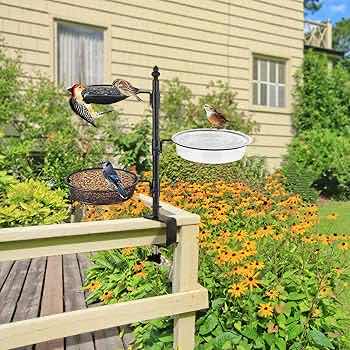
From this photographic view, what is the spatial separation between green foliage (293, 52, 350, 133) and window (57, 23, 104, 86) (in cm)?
626

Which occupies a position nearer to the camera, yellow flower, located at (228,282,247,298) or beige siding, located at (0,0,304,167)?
yellow flower, located at (228,282,247,298)

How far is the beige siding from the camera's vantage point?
8977 mm

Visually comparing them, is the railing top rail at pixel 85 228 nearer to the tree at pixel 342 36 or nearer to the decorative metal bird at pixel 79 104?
the decorative metal bird at pixel 79 104

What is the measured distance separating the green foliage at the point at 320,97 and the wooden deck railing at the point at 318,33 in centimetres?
395

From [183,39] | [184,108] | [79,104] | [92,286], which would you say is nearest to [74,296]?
[92,286]

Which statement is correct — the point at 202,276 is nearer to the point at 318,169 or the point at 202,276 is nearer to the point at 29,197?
the point at 29,197

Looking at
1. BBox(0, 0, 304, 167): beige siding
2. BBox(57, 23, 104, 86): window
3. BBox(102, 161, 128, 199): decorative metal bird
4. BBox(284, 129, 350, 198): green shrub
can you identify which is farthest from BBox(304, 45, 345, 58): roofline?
BBox(102, 161, 128, 199): decorative metal bird

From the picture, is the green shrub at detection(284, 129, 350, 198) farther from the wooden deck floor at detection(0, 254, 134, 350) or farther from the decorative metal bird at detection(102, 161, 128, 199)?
the decorative metal bird at detection(102, 161, 128, 199)

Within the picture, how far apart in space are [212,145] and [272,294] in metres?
1.10

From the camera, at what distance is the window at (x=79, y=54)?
9500 mm

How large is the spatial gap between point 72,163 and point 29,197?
1.58m

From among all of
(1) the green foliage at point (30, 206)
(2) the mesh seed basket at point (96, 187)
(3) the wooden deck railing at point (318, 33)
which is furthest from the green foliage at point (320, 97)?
(2) the mesh seed basket at point (96, 187)

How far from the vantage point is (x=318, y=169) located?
12.0 m

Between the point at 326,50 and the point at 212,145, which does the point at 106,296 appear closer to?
the point at 212,145
